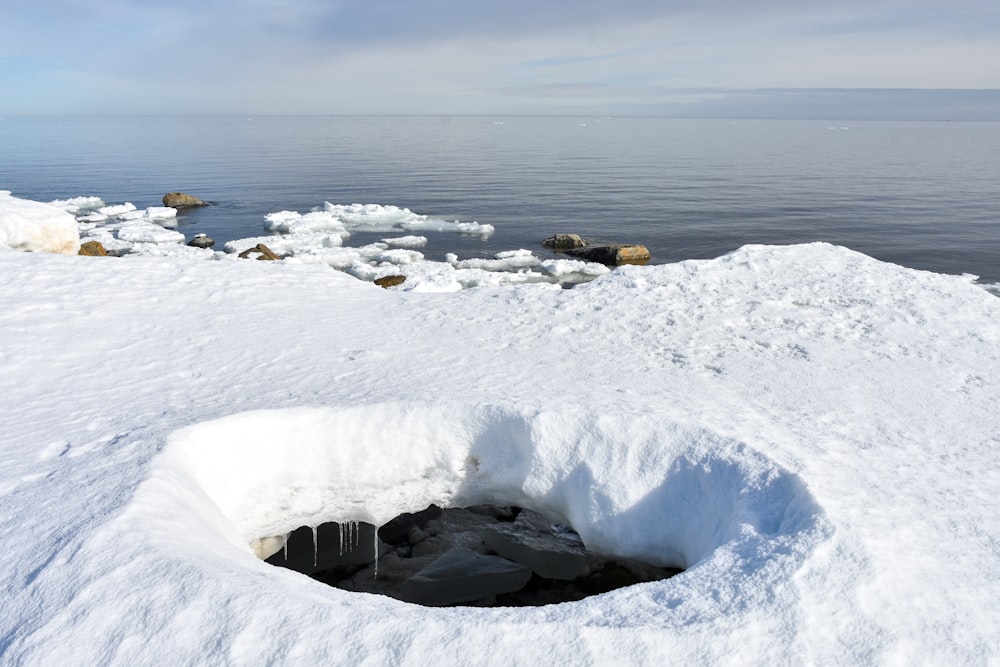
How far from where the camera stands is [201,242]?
86.4 feet

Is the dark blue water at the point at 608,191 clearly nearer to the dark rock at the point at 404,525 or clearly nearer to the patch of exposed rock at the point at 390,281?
the patch of exposed rock at the point at 390,281

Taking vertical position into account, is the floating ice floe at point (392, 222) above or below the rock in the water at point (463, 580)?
below

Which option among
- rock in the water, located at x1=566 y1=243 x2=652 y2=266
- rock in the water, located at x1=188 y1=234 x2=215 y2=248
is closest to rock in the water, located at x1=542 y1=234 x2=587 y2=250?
rock in the water, located at x1=566 y1=243 x2=652 y2=266

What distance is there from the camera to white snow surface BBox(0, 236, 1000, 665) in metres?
3.57

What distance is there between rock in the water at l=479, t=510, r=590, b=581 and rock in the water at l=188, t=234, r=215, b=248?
74.7 ft

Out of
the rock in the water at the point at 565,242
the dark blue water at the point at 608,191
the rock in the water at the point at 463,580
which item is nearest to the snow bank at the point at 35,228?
the rock in the water at the point at 463,580

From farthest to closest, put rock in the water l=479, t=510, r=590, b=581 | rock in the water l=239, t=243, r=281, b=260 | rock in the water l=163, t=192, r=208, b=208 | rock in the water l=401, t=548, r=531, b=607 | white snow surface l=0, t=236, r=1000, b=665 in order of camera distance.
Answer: rock in the water l=163, t=192, r=208, b=208 → rock in the water l=239, t=243, r=281, b=260 → rock in the water l=479, t=510, r=590, b=581 → rock in the water l=401, t=548, r=531, b=607 → white snow surface l=0, t=236, r=1000, b=665

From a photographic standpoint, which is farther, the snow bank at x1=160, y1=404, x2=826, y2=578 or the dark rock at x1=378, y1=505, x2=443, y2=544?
the dark rock at x1=378, y1=505, x2=443, y2=544

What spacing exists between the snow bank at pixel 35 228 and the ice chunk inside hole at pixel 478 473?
9763 mm

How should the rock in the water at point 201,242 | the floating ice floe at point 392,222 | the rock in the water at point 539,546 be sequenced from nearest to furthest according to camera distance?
the rock in the water at point 539,546
the rock in the water at point 201,242
the floating ice floe at point 392,222

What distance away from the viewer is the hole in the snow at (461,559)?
6.07 metres

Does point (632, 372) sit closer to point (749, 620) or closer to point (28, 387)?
point (749, 620)

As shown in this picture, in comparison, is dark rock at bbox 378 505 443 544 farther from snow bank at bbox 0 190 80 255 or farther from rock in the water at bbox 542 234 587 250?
rock in the water at bbox 542 234 587 250

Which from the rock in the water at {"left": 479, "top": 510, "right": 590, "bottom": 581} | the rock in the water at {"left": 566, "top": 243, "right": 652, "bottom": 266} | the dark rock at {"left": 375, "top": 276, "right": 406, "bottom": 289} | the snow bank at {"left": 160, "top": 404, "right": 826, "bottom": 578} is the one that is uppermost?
the snow bank at {"left": 160, "top": 404, "right": 826, "bottom": 578}
